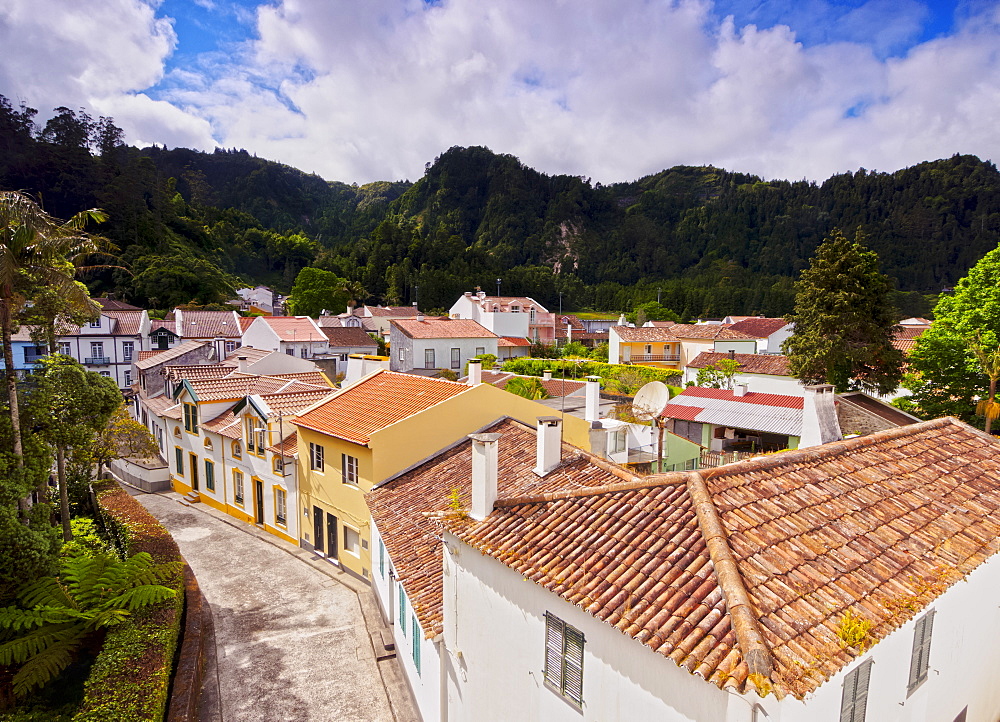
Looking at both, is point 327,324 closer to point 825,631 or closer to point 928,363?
point 928,363

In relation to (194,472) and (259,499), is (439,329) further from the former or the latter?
(259,499)

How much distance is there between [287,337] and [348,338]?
9185 mm

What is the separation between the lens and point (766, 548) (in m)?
5.93

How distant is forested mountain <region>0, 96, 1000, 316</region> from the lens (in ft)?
276

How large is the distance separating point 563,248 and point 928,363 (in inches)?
6151

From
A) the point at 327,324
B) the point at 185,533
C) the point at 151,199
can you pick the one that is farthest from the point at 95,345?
the point at 151,199

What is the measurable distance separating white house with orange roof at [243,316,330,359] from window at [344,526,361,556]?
36.8 meters

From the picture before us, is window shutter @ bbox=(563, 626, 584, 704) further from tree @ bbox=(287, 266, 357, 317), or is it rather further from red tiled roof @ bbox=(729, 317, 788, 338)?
tree @ bbox=(287, 266, 357, 317)

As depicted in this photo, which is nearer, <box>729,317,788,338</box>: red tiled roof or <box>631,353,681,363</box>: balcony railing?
<box>729,317,788,338</box>: red tiled roof

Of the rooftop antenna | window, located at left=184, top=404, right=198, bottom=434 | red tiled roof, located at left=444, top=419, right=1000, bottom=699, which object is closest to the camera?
red tiled roof, located at left=444, top=419, right=1000, bottom=699

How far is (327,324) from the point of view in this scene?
7481 centimetres

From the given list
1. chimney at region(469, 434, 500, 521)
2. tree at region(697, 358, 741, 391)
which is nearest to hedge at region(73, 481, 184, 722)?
chimney at region(469, 434, 500, 521)

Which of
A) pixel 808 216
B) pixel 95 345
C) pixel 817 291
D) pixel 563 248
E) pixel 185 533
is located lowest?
pixel 185 533

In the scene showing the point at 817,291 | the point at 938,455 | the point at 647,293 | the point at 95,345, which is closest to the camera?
the point at 938,455
